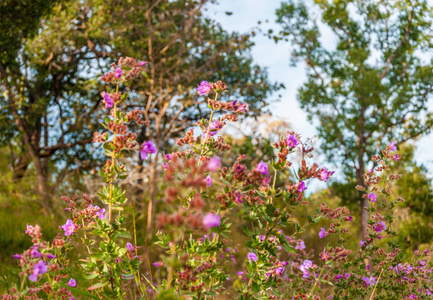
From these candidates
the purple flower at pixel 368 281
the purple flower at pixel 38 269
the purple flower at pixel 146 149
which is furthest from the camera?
the purple flower at pixel 368 281

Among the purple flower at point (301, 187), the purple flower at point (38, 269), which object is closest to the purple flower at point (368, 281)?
the purple flower at point (301, 187)

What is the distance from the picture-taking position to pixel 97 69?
337 inches

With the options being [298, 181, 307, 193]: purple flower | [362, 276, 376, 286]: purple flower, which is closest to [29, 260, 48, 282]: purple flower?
[298, 181, 307, 193]: purple flower

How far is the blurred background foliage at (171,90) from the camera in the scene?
7668 millimetres

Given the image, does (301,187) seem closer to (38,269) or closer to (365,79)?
(38,269)

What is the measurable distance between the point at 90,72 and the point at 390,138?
6.70 m

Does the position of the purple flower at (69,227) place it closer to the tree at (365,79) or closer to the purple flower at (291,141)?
the purple flower at (291,141)

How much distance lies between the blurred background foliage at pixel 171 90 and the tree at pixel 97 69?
3cm

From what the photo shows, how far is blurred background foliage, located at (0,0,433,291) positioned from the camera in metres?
7.67

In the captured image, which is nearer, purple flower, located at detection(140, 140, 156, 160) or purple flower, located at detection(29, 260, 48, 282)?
purple flower, located at detection(29, 260, 48, 282)

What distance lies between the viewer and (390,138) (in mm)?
9367

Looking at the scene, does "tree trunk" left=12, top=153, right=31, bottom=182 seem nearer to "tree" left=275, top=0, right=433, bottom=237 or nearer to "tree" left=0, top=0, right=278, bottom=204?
"tree" left=0, top=0, right=278, bottom=204

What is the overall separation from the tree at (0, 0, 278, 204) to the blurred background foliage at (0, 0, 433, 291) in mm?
29

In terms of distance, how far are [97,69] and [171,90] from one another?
6.83 feet
